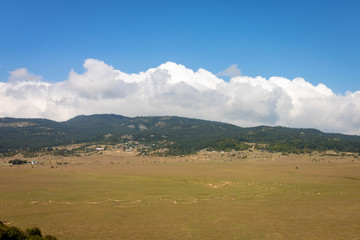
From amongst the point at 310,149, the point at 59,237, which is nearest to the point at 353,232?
the point at 59,237

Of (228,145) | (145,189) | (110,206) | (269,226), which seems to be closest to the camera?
(269,226)

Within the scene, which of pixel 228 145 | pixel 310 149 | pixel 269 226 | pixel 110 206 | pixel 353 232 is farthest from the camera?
pixel 228 145

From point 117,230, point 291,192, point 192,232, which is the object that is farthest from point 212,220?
point 291,192

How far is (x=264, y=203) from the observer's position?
41812 millimetres

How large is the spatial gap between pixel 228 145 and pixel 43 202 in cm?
16033

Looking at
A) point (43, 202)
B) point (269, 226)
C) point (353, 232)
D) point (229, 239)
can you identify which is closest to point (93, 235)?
point (229, 239)

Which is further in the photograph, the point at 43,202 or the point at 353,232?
the point at 43,202

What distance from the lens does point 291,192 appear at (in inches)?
2077

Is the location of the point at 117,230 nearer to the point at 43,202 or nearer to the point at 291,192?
the point at 43,202

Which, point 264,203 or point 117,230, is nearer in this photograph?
point 117,230

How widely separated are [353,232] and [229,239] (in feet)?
42.8

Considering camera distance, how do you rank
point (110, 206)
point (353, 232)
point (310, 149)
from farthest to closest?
point (310, 149)
point (110, 206)
point (353, 232)

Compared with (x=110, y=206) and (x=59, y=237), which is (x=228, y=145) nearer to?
(x=110, y=206)

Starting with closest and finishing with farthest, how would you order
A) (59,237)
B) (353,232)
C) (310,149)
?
(59,237) → (353,232) → (310,149)
